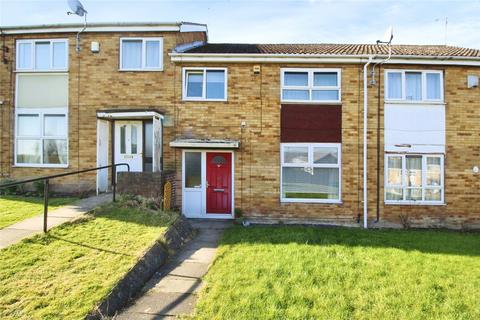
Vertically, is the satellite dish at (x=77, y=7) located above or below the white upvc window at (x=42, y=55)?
above

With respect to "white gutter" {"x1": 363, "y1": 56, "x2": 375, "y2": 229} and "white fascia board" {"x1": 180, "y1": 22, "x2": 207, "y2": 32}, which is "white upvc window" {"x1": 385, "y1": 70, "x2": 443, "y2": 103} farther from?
"white fascia board" {"x1": 180, "y1": 22, "x2": 207, "y2": 32}

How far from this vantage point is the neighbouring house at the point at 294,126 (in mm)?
9562

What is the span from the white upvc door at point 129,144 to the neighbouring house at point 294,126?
2.06ft

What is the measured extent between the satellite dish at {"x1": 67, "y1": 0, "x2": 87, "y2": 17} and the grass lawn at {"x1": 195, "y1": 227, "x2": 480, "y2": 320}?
28.4ft

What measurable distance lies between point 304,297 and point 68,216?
538cm

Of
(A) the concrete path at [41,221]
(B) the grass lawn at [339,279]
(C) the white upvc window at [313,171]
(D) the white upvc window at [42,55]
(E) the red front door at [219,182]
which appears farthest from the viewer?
(D) the white upvc window at [42,55]

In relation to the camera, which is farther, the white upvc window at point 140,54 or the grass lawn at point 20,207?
the white upvc window at point 140,54

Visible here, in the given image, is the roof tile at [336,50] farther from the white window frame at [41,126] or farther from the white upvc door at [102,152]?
the white window frame at [41,126]

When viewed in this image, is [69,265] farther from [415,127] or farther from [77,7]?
[415,127]

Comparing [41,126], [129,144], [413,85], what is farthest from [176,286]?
[413,85]

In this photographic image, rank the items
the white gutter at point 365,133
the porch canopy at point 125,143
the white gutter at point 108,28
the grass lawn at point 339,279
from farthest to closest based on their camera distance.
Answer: the porch canopy at point 125,143
the white gutter at point 108,28
the white gutter at point 365,133
the grass lawn at point 339,279

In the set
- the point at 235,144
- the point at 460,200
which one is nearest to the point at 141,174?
the point at 235,144

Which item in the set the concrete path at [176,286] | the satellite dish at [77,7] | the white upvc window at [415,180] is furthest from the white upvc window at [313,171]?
the satellite dish at [77,7]

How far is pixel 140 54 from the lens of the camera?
10133mm
